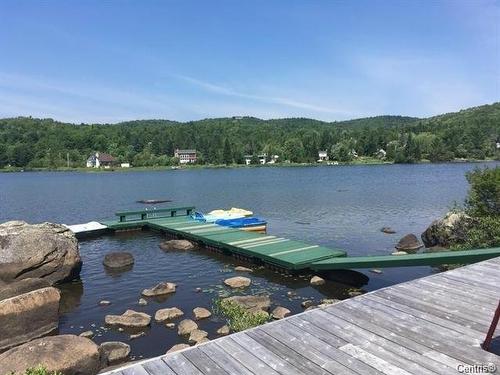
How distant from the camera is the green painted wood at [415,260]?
48.1 feet

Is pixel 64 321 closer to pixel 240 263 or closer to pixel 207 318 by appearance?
pixel 207 318

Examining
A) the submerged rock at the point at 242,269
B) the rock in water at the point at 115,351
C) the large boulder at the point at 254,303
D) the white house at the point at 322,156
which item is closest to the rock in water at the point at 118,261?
the submerged rock at the point at 242,269

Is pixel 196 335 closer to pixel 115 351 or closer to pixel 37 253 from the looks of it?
pixel 115 351

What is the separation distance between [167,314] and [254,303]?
331cm

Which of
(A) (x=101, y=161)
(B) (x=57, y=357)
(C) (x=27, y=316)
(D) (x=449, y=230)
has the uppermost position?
(A) (x=101, y=161)

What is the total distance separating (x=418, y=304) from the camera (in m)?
8.68

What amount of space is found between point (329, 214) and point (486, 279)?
105ft

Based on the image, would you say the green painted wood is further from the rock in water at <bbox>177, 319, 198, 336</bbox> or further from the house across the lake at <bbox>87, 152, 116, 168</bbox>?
the house across the lake at <bbox>87, 152, 116, 168</bbox>

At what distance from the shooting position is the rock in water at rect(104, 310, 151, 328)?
49.5ft

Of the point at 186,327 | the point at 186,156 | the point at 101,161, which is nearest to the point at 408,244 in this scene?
the point at 186,327

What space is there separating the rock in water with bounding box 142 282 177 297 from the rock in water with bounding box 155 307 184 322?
2.54 meters

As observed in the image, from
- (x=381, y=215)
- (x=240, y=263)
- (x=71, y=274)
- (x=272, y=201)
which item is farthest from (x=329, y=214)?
(x=71, y=274)

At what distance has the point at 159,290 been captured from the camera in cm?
1869

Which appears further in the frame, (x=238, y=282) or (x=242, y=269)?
(x=242, y=269)
